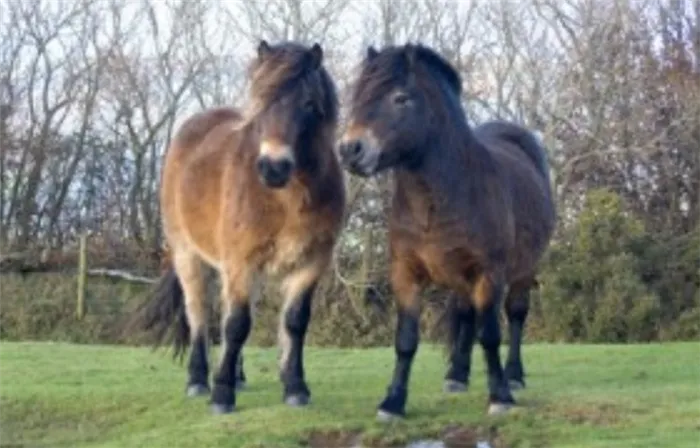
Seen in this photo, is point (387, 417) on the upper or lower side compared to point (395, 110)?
lower

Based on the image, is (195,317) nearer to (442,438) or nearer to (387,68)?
(442,438)

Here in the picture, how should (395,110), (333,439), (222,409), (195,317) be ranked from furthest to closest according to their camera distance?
(195,317)
(222,409)
(333,439)
(395,110)

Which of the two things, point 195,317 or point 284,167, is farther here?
point 195,317

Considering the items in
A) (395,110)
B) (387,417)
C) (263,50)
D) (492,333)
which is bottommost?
(387,417)

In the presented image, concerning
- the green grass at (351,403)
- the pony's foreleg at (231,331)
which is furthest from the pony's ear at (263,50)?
the green grass at (351,403)

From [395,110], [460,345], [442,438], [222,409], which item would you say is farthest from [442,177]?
[222,409]

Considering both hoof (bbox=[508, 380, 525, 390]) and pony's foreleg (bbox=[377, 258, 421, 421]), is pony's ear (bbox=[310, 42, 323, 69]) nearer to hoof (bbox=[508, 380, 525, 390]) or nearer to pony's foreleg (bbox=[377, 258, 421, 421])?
pony's foreleg (bbox=[377, 258, 421, 421])

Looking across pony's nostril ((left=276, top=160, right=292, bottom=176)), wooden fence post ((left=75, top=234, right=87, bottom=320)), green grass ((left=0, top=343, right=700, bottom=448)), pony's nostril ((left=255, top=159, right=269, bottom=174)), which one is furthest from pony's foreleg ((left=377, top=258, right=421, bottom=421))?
wooden fence post ((left=75, top=234, right=87, bottom=320))

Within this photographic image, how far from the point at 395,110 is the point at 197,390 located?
3122 mm

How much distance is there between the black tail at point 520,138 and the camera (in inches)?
441

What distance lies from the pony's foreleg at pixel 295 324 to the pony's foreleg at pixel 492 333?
1.19m

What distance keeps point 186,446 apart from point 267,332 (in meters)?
11.8

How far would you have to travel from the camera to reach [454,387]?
1012cm

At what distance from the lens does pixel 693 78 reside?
27422 millimetres
